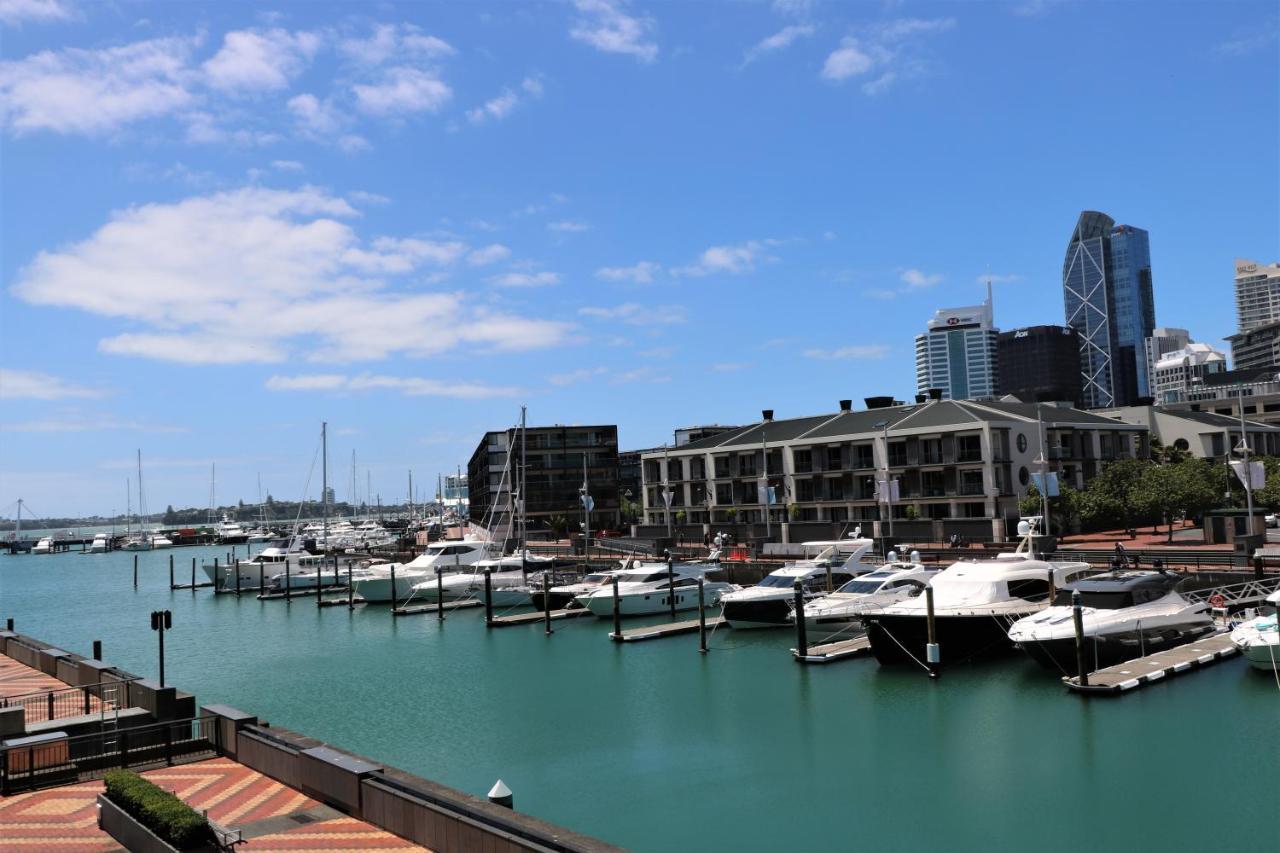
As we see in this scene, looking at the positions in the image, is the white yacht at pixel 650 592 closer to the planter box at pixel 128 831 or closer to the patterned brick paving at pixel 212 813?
the patterned brick paving at pixel 212 813

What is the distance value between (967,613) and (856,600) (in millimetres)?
6879

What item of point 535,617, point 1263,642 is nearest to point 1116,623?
point 1263,642

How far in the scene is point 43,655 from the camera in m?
34.9

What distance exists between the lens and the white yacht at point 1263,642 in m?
31.2

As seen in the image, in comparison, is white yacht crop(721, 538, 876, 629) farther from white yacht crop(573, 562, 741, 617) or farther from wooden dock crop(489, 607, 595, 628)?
wooden dock crop(489, 607, 595, 628)

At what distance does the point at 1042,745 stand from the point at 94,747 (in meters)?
23.5

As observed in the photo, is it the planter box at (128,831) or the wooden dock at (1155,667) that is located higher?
the planter box at (128,831)

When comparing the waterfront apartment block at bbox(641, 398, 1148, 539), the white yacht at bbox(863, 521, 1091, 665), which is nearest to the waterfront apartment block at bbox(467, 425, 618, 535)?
the waterfront apartment block at bbox(641, 398, 1148, 539)

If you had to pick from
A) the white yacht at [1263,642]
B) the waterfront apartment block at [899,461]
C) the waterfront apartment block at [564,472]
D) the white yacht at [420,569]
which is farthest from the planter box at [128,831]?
the waterfront apartment block at [564,472]

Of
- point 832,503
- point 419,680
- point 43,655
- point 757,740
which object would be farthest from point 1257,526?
point 43,655

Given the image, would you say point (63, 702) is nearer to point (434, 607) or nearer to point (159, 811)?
point (159, 811)

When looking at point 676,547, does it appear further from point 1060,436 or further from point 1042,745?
point 1042,745

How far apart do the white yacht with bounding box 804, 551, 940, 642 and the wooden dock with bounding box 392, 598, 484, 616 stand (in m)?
27.1

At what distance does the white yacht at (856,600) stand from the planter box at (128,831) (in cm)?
2967
